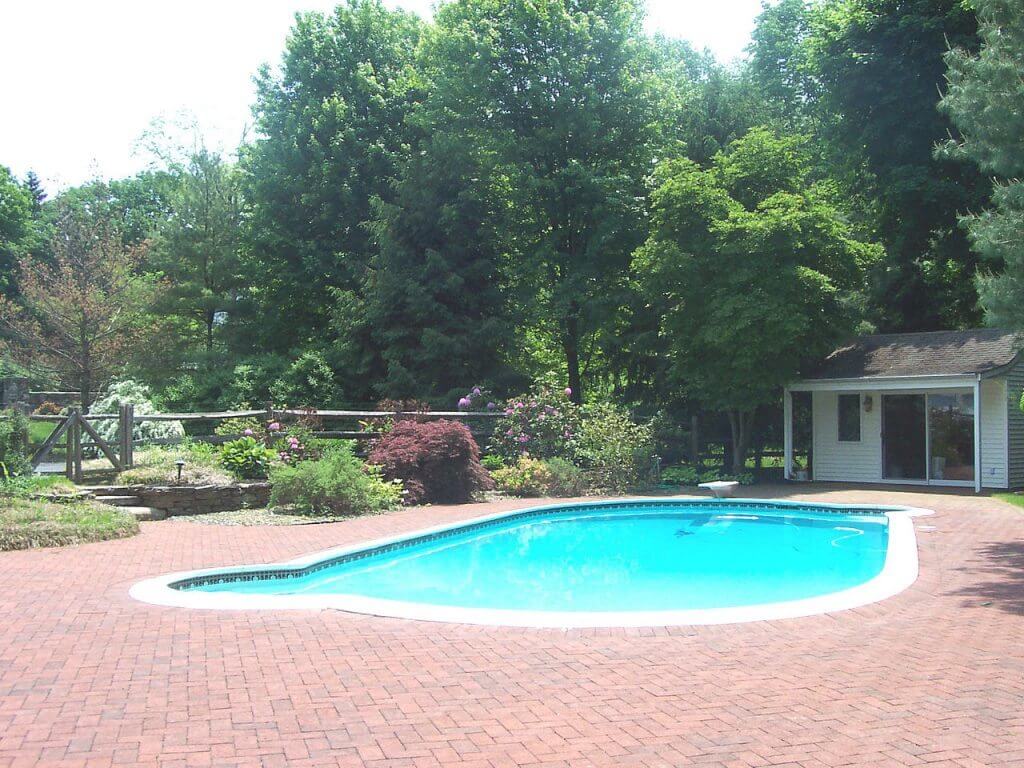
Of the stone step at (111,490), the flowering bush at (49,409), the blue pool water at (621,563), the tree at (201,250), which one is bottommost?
the blue pool water at (621,563)

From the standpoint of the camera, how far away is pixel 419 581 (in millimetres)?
10562

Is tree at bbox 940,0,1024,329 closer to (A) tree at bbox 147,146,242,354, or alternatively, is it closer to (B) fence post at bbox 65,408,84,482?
(B) fence post at bbox 65,408,84,482

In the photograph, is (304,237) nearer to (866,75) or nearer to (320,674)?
(866,75)

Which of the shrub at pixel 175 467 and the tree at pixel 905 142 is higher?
the tree at pixel 905 142

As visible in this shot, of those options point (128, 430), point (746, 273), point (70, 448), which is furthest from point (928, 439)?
point (70, 448)

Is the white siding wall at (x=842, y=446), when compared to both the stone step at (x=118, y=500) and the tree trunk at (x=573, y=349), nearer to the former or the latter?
the tree trunk at (x=573, y=349)

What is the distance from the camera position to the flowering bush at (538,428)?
64.8ft

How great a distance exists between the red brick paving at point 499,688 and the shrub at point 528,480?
10831mm

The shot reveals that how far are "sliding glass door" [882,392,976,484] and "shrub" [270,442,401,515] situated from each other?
1223cm

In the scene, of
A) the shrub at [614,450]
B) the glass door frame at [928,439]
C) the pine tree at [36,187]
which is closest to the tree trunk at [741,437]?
the shrub at [614,450]

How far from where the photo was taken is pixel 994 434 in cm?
1808

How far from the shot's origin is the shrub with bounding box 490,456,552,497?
60.6ft

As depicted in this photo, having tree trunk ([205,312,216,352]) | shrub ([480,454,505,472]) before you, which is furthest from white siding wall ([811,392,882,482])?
tree trunk ([205,312,216,352])

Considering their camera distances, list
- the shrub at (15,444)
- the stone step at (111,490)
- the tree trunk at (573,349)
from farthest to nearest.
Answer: the tree trunk at (573,349)
the stone step at (111,490)
the shrub at (15,444)
